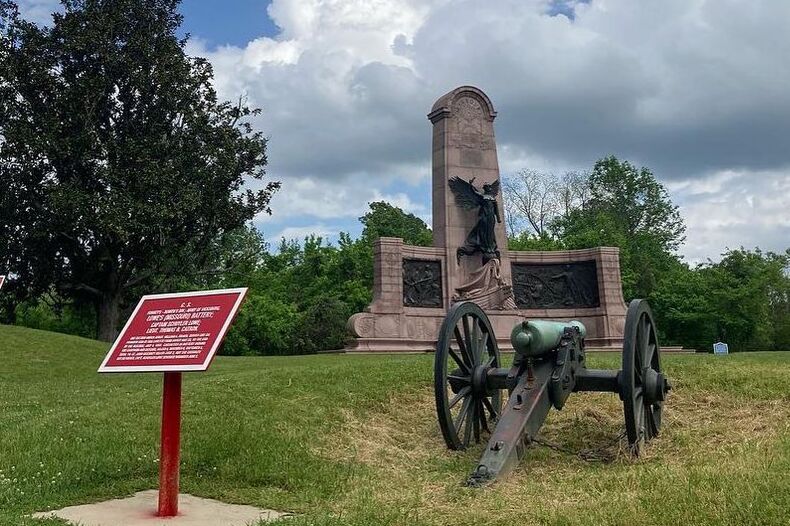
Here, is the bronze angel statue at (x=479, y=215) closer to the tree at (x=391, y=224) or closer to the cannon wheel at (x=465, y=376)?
the cannon wheel at (x=465, y=376)

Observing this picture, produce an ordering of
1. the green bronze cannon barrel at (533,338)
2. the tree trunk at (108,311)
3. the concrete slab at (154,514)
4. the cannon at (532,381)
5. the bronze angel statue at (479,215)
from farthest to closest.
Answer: the tree trunk at (108,311) → the bronze angel statue at (479,215) → the green bronze cannon barrel at (533,338) → the cannon at (532,381) → the concrete slab at (154,514)

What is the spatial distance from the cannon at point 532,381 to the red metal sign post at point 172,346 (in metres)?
2.50

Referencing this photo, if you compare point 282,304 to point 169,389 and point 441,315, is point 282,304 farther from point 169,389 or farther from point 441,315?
point 169,389

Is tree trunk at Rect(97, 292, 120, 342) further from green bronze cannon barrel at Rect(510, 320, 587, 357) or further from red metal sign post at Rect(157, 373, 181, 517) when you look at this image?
red metal sign post at Rect(157, 373, 181, 517)

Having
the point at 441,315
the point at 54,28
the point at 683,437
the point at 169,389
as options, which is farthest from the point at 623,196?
the point at 169,389

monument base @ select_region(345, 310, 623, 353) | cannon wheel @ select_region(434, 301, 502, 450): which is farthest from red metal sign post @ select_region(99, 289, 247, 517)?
monument base @ select_region(345, 310, 623, 353)

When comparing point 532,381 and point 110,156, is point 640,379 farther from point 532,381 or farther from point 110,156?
point 110,156

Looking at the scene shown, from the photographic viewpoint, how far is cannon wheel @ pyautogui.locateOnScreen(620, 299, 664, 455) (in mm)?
7426

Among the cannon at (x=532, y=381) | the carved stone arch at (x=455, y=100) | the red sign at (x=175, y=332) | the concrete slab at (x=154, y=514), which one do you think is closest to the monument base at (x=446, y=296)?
the carved stone arch at (x=455, y=100)

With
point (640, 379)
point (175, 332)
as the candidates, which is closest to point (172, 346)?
point (175, 332)

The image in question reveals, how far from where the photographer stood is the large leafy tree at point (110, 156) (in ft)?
83.0

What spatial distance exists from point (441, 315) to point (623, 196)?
38400 mm

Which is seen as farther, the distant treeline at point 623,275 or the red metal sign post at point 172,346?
the distant treeline at point 623,275

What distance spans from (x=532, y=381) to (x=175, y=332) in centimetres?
362
